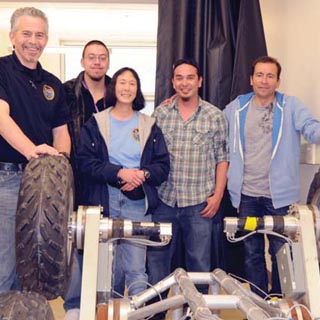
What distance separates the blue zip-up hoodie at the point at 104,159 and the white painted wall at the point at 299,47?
89 centimetres

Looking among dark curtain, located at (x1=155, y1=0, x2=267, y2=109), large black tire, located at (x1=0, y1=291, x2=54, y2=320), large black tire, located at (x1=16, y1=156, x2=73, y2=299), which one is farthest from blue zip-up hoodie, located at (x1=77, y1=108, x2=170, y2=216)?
large black tire, located at (x1=0, y1=291, x2=54, y2=320)

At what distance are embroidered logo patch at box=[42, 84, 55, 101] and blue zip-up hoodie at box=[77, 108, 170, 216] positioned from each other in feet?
1.25

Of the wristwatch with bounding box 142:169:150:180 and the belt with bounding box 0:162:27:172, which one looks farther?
the wristwatch with bounding box 142:169:150:180

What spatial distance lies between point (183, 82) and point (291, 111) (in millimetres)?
551

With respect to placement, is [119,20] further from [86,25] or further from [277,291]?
[277,291]

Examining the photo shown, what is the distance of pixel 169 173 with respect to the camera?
8.99ft

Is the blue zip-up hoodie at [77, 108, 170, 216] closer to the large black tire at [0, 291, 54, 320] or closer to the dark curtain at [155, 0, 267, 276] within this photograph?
the dark curtain at [155, 0, 267, 276]

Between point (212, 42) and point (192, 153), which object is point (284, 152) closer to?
point (192, 153)

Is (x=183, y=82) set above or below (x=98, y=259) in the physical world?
above

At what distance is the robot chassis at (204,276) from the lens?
4.79 ft

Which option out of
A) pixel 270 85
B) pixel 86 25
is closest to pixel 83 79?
pixel 270 85

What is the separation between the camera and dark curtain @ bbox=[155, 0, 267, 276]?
125 inches

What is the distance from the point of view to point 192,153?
107 inches

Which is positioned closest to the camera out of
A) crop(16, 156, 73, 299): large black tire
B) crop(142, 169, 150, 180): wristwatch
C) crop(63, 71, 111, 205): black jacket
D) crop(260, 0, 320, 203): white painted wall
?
crop(16, 156, 73, 299): large black tire
